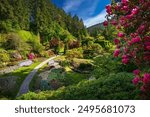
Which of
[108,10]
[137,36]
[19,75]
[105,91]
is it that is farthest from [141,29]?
[19,75]

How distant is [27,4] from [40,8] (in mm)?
4472

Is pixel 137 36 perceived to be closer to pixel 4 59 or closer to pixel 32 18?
pixel 4 59

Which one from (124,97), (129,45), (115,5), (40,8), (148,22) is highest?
(40,8)

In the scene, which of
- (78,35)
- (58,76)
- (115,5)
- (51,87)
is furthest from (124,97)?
(78,35)

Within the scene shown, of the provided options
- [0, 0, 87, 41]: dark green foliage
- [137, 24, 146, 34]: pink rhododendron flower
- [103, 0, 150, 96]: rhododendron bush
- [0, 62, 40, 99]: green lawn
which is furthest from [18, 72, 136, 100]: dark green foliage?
[0, 0, 87, 41]: dark green foliage

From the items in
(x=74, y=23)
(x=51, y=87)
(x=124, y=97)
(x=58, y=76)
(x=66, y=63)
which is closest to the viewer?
(x=124, y=97)

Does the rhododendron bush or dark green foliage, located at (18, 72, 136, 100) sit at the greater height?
the rhododendron bush

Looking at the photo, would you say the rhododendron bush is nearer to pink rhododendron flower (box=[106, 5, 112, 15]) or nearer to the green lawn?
pink rhododendron flower (box=[106, 5, 112, 15])

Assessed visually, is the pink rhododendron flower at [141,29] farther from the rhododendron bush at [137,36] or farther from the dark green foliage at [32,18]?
the dark green foliage at [32,18]

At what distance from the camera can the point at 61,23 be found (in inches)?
3634

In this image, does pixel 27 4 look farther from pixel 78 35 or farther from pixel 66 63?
pixel 66 63

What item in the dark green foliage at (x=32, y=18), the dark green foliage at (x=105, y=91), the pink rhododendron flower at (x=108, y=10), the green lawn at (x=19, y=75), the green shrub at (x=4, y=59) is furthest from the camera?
the dark green foliage at (x=32, y=18)

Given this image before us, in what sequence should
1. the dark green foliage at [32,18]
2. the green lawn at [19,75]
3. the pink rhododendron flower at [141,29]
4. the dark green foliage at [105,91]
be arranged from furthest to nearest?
1. the dark green foliage at [32,18]
2. the green lawn at [19,75]
3. the dark green foliage at [105,91]
4. the pink rhododendron flower at [141,29]

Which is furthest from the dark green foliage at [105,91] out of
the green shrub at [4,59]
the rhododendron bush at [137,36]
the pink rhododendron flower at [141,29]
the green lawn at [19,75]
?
the green shrub at [4,59]
